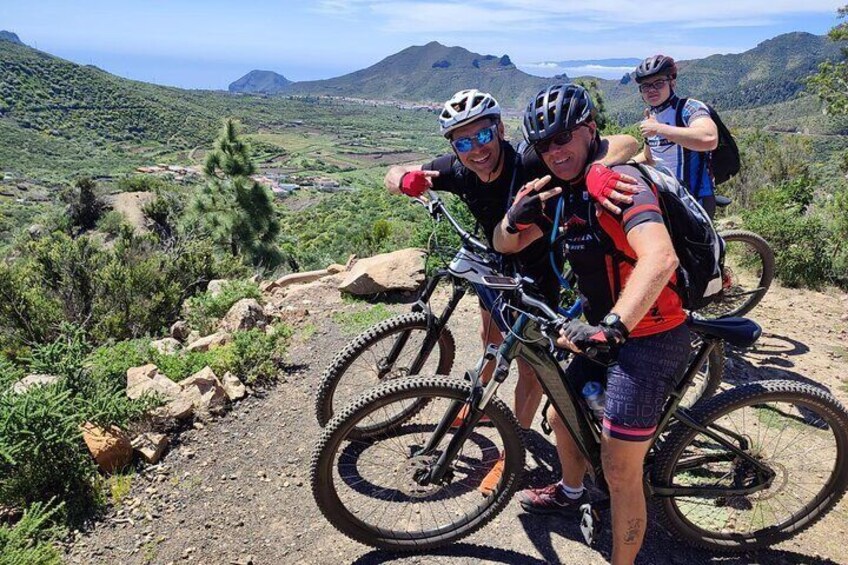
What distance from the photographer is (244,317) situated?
636cm

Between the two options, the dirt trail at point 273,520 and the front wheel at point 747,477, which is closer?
the front wheel at point 747,477

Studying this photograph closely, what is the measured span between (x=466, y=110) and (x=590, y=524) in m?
2.42

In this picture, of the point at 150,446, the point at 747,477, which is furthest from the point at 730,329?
the point at 150,446

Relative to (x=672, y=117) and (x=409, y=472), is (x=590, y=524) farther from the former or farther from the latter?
(x=672, y=117)

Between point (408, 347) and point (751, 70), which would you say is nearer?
point (408, 347)

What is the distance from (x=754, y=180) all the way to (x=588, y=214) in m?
14.6

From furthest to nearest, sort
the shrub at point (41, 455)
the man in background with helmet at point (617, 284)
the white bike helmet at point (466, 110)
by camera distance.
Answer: the shrub at point (41, 455), the white bike helmet at point (466, 110), the man in background with helmet at point (617, 284)

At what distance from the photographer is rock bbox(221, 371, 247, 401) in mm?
4816

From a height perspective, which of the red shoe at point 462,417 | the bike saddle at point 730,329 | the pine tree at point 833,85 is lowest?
the red shoe at point 462,417

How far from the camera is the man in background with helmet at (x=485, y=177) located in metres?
3.08

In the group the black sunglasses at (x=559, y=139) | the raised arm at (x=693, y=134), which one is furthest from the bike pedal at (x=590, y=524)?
the raised arm at (x=693, y=134)

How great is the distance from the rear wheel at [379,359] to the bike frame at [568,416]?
853mm

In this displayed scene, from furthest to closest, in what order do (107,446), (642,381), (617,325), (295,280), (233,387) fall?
(295,280)
(233,387)
(107,446)
(642,381)
(617,325)

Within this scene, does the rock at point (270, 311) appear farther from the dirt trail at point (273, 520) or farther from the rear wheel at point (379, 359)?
the rear wheel at point (379, 359)
